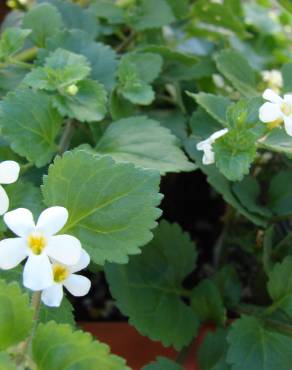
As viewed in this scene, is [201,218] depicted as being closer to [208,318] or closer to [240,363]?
[208,318]

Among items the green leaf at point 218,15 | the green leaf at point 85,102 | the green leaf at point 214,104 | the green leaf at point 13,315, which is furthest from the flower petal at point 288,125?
the green leaf at point 218,15

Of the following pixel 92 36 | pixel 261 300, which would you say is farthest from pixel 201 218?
pixel 92 36

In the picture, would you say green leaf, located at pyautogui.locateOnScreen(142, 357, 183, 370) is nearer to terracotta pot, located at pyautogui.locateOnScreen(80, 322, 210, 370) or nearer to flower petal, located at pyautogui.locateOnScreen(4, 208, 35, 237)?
terracotta pot, located at pyautogui.locateOnScreen(80, 322, 210, 370)

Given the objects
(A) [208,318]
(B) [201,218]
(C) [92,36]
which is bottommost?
(B) [201,218]

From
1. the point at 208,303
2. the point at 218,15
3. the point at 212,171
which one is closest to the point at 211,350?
the point at 208,303

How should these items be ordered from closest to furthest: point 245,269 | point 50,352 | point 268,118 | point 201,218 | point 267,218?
point 50,352 → point 268,118 → point 267,218 → point 245,269 → point 201,218

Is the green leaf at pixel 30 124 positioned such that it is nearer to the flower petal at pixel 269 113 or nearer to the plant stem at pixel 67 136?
the plant stem at pixel 67 136

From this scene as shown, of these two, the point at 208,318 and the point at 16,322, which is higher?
the point at 16,322
